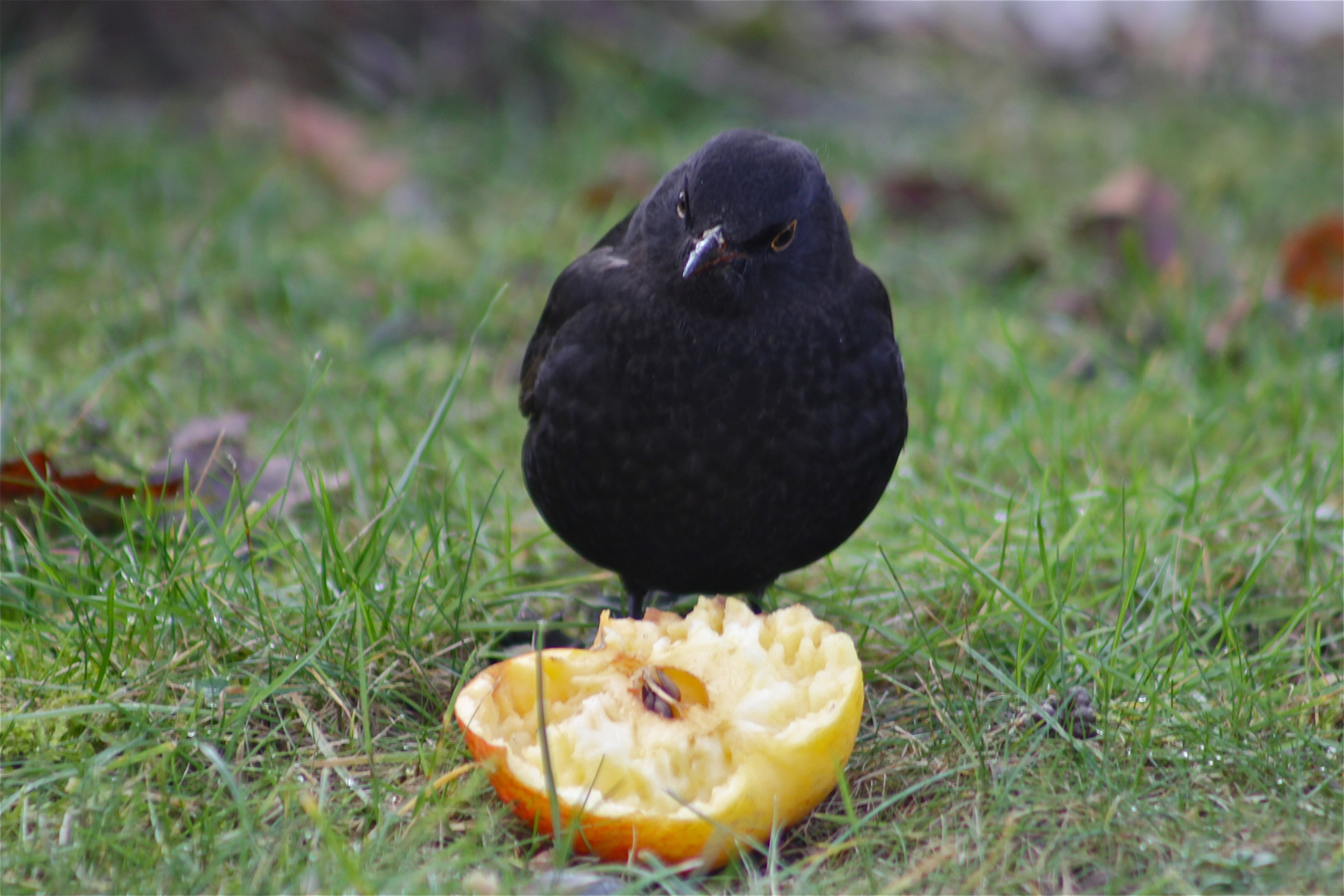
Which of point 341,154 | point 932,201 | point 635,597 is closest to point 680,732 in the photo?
point 635,597

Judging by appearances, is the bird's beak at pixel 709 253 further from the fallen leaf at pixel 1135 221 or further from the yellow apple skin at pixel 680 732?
the fallen leaf at pixel 1135 221

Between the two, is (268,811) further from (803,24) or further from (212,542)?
(803,24)

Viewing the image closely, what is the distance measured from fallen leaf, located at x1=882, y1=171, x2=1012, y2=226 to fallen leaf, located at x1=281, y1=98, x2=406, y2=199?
206 cm

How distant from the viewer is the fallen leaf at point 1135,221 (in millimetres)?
4914

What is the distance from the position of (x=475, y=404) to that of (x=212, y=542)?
122 centimetres

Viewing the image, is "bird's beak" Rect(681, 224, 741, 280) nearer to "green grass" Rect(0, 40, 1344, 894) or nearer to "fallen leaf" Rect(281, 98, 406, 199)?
"green grass" Rect(0, 40, 1344, 894)

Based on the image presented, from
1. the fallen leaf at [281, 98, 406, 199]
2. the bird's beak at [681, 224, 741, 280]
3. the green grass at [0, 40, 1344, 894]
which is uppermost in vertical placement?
the bird's beak at [681, 224, 741, 280]

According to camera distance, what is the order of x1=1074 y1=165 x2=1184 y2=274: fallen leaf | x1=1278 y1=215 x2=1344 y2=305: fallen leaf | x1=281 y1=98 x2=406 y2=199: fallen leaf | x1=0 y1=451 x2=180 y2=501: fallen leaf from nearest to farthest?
x1=0 y1=451 x2=180 y2=501: fallen leaf → x1=1278 y1=215 x2=1344 y2=305: fallen leaf → x1=1074 y1=165 x2=1184 y2=274: fallen leaf → x1=281 y1=98 x2=406 y2=199: fallen leaf

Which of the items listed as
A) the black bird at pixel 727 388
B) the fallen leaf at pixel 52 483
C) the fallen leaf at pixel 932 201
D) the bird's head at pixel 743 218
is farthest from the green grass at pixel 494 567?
the bird's head at pixel 743 218

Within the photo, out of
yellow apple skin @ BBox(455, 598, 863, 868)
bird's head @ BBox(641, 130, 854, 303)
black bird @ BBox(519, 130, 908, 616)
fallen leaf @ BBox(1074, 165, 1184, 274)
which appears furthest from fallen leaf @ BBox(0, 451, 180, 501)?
fallen leaf @ BBox(1074, 165, 1184, 274)

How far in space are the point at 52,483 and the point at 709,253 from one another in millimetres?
1459

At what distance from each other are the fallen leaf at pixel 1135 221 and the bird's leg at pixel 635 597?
2.77m

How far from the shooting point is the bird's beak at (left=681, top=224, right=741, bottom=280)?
2.36 meters

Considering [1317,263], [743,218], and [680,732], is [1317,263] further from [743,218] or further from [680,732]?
[680,732]
